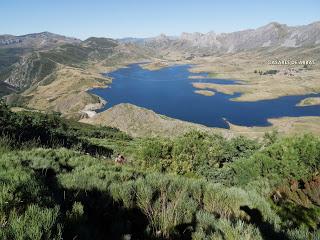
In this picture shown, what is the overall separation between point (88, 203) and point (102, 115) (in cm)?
11059

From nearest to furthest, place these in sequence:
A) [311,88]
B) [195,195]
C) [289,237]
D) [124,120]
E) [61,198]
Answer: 1. [289,237]
2. [61,198]
3. [195,195]
4. [124,120]
5. [311,88]

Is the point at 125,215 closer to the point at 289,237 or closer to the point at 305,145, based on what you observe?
the point at 289,237

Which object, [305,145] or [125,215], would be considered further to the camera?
[305,145]

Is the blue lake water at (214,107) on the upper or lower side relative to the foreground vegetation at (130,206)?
lower

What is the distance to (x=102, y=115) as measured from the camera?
382 ft

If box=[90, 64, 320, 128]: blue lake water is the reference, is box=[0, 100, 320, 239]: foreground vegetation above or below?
above

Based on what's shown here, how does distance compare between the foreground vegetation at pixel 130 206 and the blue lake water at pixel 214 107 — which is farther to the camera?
the blue lake water at pixel 214 107

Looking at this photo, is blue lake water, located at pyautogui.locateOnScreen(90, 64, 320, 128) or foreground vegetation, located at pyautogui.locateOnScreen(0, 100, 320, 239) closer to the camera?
foreground vegetation, located at pyautogui.locateOnScreen(0, 100, 320, 239)

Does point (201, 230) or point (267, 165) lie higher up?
point (201, 230)

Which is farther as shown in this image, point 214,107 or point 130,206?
point 214,107


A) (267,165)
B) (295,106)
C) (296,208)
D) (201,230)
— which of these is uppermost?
(201,230)

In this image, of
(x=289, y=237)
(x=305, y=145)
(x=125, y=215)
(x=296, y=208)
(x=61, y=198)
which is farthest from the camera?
(x=305, y=145)

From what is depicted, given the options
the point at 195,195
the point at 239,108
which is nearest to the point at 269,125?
the point at 239,108

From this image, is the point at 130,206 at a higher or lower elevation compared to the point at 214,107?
higher
